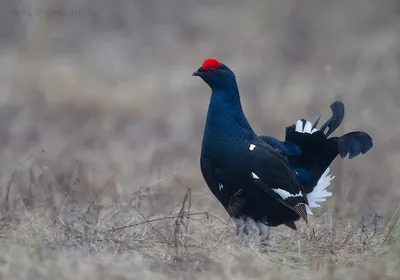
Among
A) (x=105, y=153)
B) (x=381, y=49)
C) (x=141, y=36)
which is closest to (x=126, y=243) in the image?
(x=105, y=153)

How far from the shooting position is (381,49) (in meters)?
13.5

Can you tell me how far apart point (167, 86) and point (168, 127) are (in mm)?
2252

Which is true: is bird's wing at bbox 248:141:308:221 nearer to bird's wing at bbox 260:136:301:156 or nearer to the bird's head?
bird's wing at bbox 260:136:301:156

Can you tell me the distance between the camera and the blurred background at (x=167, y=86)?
7.36m

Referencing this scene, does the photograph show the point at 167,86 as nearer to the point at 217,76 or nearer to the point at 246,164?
the point at 217,76

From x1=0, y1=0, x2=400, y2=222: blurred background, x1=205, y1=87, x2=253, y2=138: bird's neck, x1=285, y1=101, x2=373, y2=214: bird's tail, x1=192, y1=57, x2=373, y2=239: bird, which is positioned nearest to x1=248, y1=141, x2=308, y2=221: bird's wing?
x1=192, y1=57, x2=373, y2=239: bird

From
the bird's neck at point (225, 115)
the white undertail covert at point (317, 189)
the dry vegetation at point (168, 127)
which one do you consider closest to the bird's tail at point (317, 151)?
the white undertail covert at point (317, 189)

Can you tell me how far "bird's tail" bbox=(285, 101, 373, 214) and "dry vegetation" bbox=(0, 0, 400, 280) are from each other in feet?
0.85

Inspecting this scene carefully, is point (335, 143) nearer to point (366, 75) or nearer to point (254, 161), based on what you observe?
point (254, 161)

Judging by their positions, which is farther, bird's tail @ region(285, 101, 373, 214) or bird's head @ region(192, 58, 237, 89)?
bird's tail @ region(285, 101, 373, 214)

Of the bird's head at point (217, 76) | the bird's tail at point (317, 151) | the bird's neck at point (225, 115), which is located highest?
the bird's head at point (217, 76)

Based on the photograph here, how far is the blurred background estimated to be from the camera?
7355 mm

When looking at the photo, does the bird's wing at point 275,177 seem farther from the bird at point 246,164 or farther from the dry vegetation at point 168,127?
the dry vegetation at point 168,127

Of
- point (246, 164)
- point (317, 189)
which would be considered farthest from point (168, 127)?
point (246, 164)
